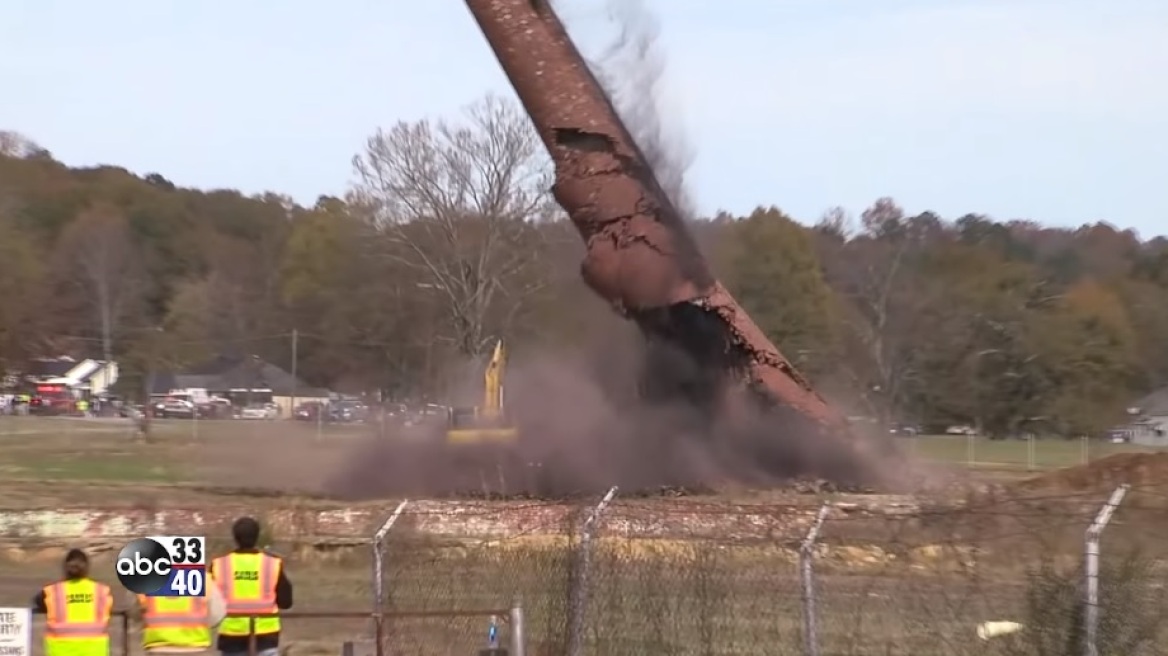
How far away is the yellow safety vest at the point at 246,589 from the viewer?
9.14 meters

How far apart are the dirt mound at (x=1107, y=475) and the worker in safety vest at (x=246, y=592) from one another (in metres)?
19.6

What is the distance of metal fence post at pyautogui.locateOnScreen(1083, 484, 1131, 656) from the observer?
966cm

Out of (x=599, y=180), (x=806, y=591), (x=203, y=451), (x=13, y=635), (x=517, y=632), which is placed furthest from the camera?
(x=203, y=451)

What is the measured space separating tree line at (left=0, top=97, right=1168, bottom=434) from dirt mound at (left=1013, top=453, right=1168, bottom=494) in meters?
14.9

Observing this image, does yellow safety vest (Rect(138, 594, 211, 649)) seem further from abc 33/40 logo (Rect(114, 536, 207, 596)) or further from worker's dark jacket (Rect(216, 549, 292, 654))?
worker's dark jacket (Rect(216, 549, 292, 654))

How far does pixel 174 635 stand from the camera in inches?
343

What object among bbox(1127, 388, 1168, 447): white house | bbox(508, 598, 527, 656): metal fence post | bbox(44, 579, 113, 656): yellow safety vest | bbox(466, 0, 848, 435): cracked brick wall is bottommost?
bbox(1127, 388, 1168, 447): white house

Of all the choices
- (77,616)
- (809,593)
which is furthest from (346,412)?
(77,616)

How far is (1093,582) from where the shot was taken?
973cm

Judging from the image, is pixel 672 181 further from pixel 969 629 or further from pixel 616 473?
pixel 969 629

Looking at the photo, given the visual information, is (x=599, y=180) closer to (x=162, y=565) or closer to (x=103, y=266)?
(x=162, y=565)

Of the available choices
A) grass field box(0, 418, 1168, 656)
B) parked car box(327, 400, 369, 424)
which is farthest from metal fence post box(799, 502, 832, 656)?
parked car box(327, 400, 369, 424)

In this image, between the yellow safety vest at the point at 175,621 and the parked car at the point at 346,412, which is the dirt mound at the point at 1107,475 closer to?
the yellow safety vest at the point at 175,621

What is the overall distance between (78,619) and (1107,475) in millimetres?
22842
